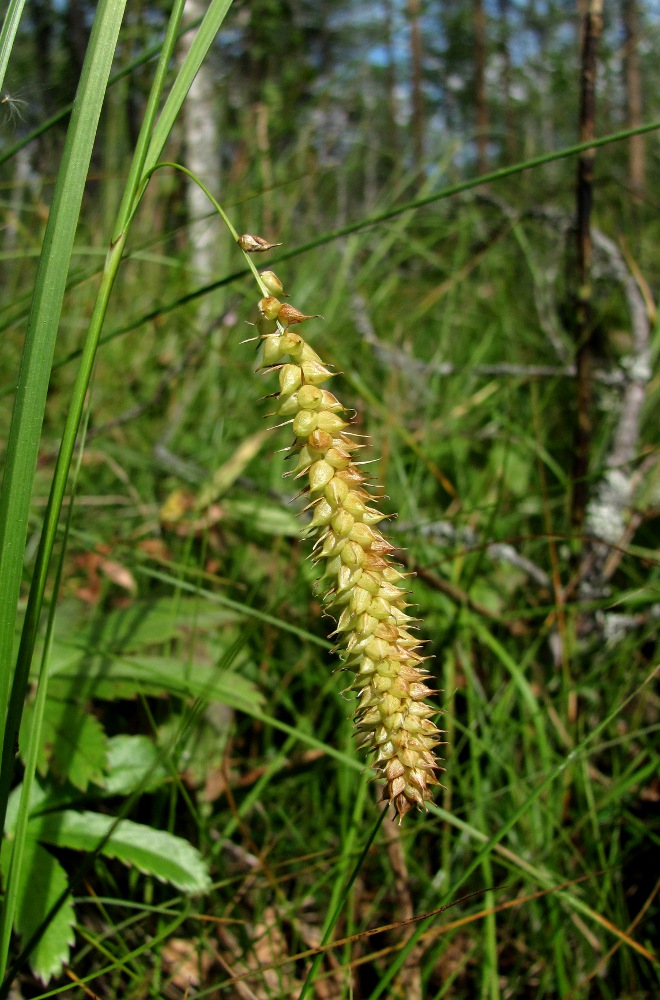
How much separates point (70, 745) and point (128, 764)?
3.8 inches

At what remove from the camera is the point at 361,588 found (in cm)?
51

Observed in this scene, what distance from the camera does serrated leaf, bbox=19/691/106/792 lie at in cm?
89

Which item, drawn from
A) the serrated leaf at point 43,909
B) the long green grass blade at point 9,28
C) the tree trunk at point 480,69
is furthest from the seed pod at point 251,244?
the tree trunk at point 480,69

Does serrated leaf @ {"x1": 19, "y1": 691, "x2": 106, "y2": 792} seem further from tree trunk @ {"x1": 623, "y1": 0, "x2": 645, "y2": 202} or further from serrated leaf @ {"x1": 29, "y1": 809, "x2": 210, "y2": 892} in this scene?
tree trunk @ {"x1": 623, "y1": 0, "x2": 645, "y2": 202}

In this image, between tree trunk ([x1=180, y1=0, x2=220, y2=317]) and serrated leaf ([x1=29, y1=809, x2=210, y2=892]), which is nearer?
serrated leaf ([x1=29, y1=809, x2=210, y2=892])

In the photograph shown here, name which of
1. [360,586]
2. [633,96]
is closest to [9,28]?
Result: [360,586]

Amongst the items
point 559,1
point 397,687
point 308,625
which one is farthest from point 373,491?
point 559,1

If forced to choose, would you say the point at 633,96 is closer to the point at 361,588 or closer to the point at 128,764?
the point at 128,764

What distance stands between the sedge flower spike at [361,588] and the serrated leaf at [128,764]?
53cm

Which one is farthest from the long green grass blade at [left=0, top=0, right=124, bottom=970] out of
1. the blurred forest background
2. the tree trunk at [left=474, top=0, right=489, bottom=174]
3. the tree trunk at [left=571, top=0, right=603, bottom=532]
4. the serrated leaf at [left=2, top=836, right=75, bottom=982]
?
the tree trunk at [left=474, top=0, right=489, bottom=174]

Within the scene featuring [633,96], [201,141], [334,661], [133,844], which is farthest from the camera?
[633,96]

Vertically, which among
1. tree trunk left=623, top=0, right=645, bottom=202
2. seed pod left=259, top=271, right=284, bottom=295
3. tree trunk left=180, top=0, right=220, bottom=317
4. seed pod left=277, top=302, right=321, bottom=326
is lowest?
seed pod left=277, top=302, right=321, bottom=326

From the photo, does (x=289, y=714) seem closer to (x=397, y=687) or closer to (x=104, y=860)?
(x=104, y=860)

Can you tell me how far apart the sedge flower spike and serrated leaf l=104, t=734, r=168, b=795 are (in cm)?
53
